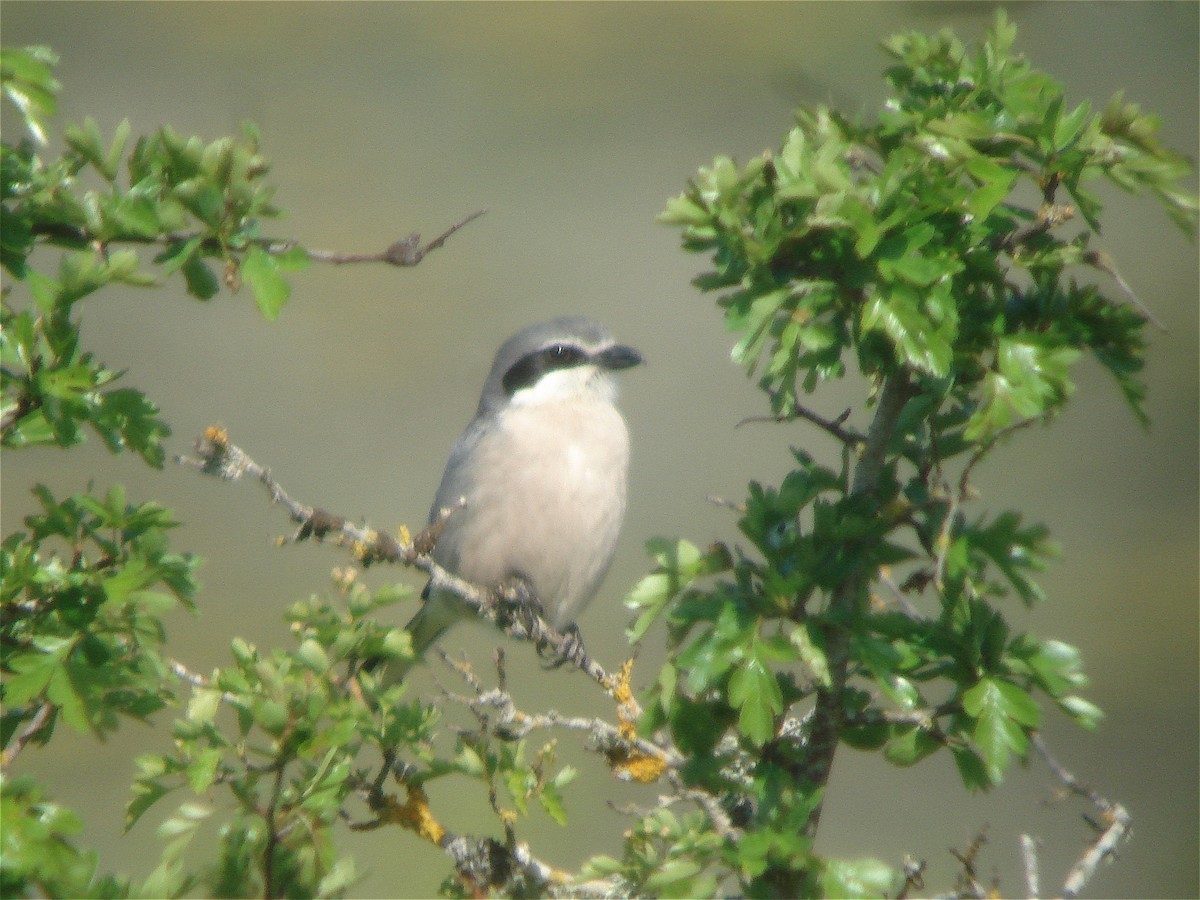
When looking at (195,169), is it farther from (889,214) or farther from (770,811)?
(770,811)

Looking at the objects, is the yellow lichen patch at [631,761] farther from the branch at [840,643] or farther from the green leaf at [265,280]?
the green leaf at [265,280]

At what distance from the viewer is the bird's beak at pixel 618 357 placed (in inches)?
100.0

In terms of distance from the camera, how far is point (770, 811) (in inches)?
A: 50.3

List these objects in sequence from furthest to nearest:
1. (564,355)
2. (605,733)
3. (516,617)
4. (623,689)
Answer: (564,355) < (516,617) < (623,689) < (605,733)

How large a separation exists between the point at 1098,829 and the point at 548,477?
1412 mm

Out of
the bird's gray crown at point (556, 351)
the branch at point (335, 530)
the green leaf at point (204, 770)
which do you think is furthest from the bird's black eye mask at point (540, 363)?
the green leaf at point (204, 770)

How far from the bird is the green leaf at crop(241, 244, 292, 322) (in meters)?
1.36

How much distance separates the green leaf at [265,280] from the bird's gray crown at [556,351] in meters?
1.40

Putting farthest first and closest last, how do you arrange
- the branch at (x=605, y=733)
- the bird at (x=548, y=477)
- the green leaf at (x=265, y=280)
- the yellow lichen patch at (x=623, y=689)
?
the bird at (x=548, y=477) < the yellow lichen patch at (x=623, y=689) < the branch at (x=605, y=733) < the green leaf at (x=265, y=280)

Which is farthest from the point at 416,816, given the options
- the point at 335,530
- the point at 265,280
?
the point at 265,280

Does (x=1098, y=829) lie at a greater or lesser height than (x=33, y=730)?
greater

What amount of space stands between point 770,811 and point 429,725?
41 centimetres

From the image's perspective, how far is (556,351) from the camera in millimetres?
2637

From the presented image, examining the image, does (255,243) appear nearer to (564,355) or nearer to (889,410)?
(889,410)
